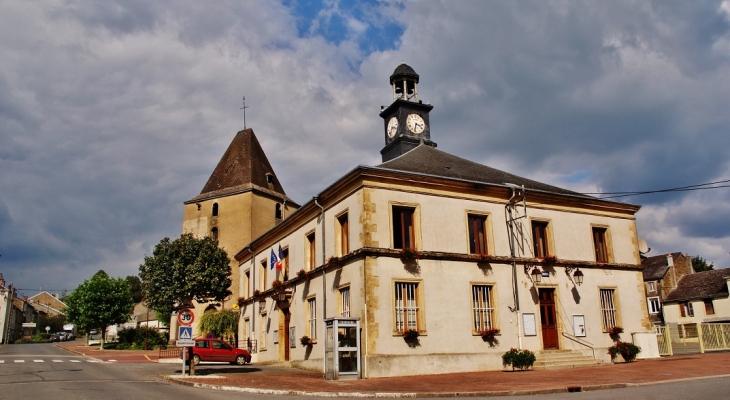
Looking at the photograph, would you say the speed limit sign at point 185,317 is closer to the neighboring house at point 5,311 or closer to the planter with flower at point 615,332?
the planter with flower at point 615,332

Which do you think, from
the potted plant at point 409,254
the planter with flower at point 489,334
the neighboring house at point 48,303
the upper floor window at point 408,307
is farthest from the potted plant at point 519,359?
the neighboring house at point 48,303

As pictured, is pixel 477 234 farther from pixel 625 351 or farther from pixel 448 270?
pixel 625 351

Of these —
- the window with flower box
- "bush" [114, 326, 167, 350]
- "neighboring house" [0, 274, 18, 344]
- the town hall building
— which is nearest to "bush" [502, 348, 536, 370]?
the town hall building

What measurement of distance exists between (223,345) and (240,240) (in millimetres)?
21137

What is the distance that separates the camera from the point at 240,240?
48.1 meters

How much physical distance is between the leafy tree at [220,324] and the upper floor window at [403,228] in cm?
2320

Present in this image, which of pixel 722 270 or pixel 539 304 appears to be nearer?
pixel 539 304

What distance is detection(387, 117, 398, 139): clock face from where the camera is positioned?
30070 mm

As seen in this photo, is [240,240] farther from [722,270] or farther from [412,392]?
[722,270]

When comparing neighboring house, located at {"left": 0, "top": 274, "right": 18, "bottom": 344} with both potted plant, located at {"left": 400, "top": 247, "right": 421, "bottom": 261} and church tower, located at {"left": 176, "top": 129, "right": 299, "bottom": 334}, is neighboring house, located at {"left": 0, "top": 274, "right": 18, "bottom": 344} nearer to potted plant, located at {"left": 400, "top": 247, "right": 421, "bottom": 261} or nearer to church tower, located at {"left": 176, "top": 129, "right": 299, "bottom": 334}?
church tower, located at {"left": 176, "top": 129, "right": 299, "bottom": 334}

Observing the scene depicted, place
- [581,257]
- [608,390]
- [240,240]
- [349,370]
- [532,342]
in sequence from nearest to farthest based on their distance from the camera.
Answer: [608,390] < [349,370] < [532,342] < [581,257] < [240,240]

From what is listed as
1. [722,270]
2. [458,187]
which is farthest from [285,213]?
[722,270]

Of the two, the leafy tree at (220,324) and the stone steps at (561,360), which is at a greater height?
the leafy tree at (220,324)

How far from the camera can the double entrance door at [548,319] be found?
22.0 meters
